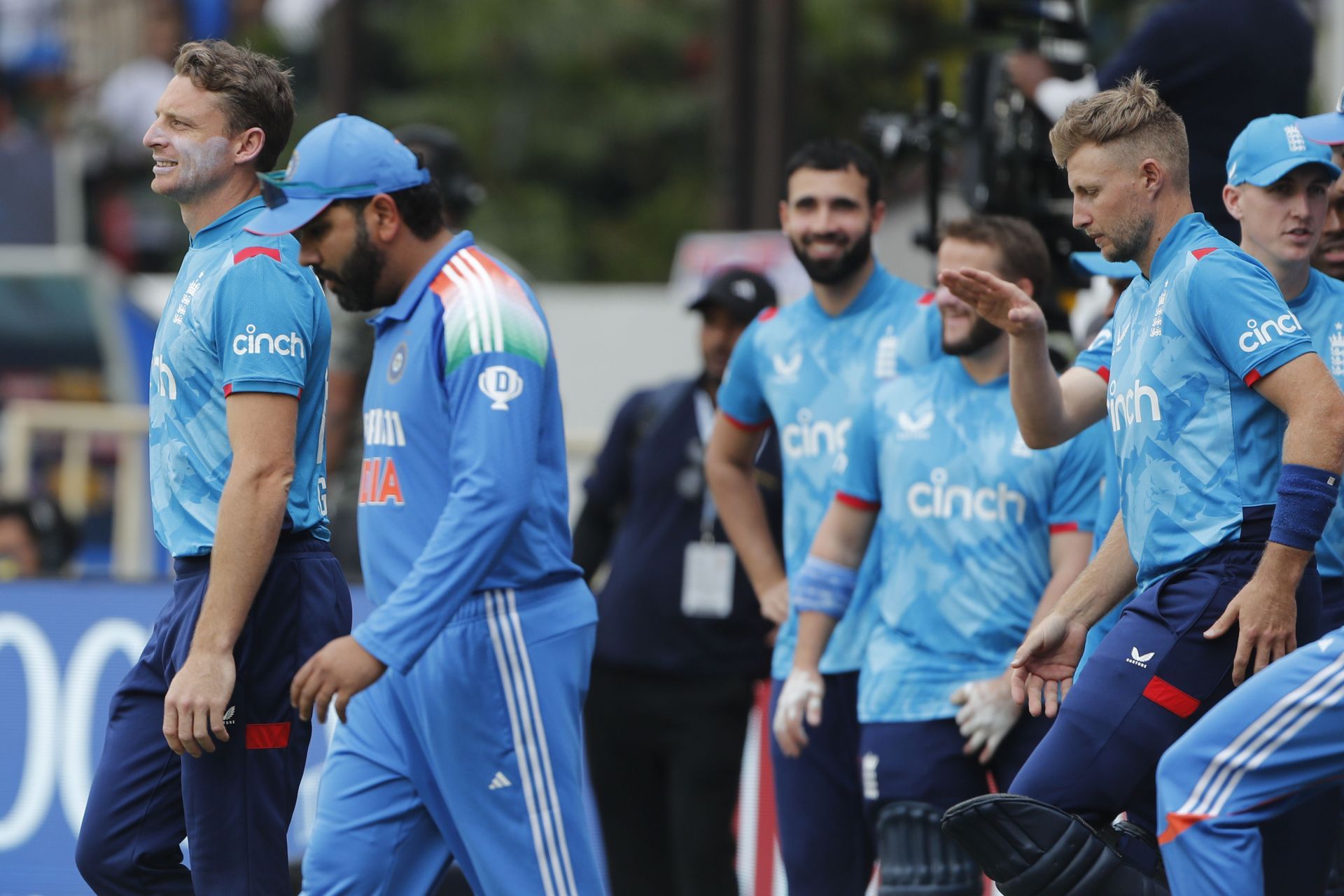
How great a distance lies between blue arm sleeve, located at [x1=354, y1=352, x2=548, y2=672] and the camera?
4.54 meters

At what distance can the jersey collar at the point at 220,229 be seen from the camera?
4.80 meters

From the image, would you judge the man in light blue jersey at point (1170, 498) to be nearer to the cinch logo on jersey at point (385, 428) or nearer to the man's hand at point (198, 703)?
the cinch logo on jersey at point (385, 428)

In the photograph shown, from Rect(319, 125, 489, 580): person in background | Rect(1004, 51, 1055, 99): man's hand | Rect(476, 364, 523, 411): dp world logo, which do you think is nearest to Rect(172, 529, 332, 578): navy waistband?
Rect(476, 364, 523, 411): dp world logo

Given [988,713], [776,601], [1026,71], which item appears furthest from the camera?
[1026,71]

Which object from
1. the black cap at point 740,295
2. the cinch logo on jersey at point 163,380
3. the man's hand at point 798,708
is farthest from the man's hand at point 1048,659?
the black cap at point 740,295

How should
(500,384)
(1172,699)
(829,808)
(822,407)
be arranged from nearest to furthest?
(1172,699) < (500,384) < (829,808) < (822,407)

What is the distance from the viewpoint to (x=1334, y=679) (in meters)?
3.89

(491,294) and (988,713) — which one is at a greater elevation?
(491,294)

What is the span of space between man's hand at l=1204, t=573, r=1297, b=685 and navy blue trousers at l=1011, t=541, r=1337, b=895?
8cm

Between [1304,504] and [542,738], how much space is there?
187 centimetres

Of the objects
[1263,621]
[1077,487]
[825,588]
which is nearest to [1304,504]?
[1263,621]

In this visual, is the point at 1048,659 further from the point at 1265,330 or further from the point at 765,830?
the point at 765,830

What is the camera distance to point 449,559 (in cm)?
460

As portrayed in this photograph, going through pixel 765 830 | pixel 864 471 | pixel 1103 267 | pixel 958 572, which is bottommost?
→ pixel 765 830
